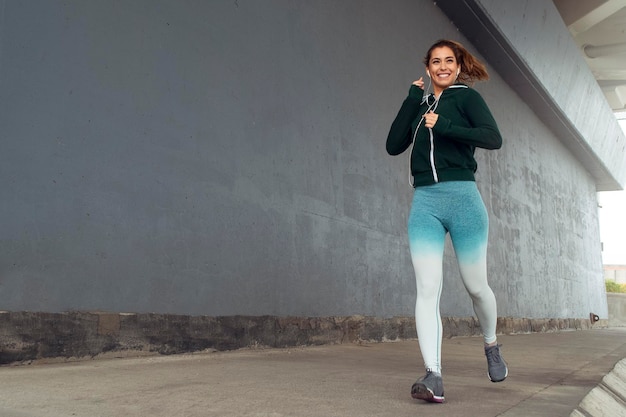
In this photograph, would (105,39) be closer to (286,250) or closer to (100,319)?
(100,319)

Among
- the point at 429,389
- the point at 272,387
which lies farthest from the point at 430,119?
the point at 272,387

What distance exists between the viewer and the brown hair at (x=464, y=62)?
3273 millimetres

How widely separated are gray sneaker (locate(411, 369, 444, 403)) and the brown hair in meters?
1.44

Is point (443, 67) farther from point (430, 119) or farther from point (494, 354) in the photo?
point (494, 354)

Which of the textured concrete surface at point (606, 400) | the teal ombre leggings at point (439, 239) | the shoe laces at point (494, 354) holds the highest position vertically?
the teal ombre leggings at point (439, 239)

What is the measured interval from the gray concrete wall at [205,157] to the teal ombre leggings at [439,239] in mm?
1914

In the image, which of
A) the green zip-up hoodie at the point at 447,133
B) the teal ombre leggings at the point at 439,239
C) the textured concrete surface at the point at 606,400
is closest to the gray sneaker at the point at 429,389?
the teal ombre leggings at the point at 439,239

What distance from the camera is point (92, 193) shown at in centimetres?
398

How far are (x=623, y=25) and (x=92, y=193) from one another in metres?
17.0

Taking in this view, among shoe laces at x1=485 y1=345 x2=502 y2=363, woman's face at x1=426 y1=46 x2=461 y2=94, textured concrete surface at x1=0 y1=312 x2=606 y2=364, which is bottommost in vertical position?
shoe laces at x1=485 y1=345 x2=502 y2=363

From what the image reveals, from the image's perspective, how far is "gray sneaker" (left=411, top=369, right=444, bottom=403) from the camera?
9.20ft

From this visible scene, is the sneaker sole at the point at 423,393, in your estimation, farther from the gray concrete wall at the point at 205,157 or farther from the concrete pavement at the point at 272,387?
the gray concrete wall at the point at 205,157

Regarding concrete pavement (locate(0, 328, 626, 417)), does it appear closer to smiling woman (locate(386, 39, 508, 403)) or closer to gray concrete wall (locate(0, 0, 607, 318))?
smiling woman (locate(386, 39, 508, 403))

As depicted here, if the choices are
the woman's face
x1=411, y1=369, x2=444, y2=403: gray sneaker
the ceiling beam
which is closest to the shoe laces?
x1=411, y1=369, x2=444, y2=403: gray sneaker
